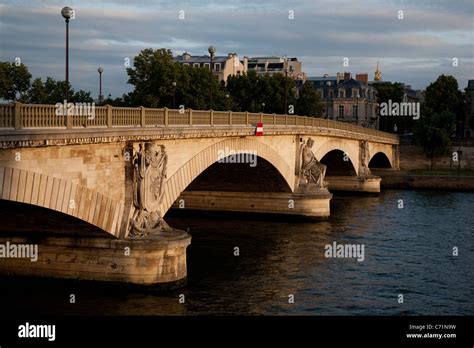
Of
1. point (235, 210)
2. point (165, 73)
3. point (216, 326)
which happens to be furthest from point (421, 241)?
point (165, 73)

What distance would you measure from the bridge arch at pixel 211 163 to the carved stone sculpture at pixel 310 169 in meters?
1.23

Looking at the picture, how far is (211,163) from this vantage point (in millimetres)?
37000

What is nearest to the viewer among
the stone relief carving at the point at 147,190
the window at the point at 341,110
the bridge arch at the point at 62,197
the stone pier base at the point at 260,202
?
the bridge arch at the point at 62,197

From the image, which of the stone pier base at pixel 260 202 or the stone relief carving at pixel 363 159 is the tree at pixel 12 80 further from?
the stone relief carving at pixel 363 159

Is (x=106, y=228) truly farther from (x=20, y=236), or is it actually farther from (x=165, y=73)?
(x=165, y=73)

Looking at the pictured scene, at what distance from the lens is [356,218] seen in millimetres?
52281

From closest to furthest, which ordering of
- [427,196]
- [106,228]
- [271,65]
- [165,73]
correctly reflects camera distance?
[106,228], [427,196], [165,73], [271,65]

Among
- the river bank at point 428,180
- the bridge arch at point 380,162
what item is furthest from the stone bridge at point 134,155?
the bridge arch at point 380,162

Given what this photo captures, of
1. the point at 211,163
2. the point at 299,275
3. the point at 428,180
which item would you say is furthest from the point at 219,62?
the point at 299,275

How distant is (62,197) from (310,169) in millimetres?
31592

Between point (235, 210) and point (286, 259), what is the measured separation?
14.5m

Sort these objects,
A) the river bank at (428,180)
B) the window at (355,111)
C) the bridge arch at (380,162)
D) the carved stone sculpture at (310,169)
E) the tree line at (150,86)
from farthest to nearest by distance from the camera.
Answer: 1. the window at (355,111)
2. the bridge arch at (380,162)
3. the river bank at (428,180)
4. the tree line at (150,86)
5. the carved stone sculpture at (310,169)

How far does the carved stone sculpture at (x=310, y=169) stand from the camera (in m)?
52.4

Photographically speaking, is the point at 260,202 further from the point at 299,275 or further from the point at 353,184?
the point at 353,184
